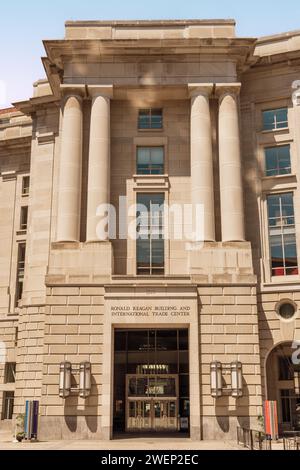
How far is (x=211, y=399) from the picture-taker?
33656mm

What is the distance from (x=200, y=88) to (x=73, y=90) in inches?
346

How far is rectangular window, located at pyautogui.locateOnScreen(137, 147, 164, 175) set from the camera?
40.0 meters

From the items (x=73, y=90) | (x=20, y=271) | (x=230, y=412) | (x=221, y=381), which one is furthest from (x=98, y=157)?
(x=230, y=412)

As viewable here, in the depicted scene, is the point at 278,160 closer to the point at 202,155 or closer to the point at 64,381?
the point at 202,155

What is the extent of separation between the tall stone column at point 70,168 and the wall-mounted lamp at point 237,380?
1290cm

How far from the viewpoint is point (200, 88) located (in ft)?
129

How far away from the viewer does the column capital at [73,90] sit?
129ft

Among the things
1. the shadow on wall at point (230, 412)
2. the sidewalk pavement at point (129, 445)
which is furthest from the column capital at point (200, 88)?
the sidewalk pavement at point (129, 445)

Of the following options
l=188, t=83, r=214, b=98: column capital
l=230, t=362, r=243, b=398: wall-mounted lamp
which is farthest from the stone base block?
l=188, t=83, r=214, b=98: column capital

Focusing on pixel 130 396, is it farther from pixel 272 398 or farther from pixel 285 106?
pixel 285 106

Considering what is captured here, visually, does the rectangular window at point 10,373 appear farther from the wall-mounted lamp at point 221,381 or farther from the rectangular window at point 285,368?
the rectangular window at point 285,368

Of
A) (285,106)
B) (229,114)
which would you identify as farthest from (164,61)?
(285,106)

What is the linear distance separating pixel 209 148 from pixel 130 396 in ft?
58.2

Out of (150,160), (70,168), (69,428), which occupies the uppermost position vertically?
(150,160)
